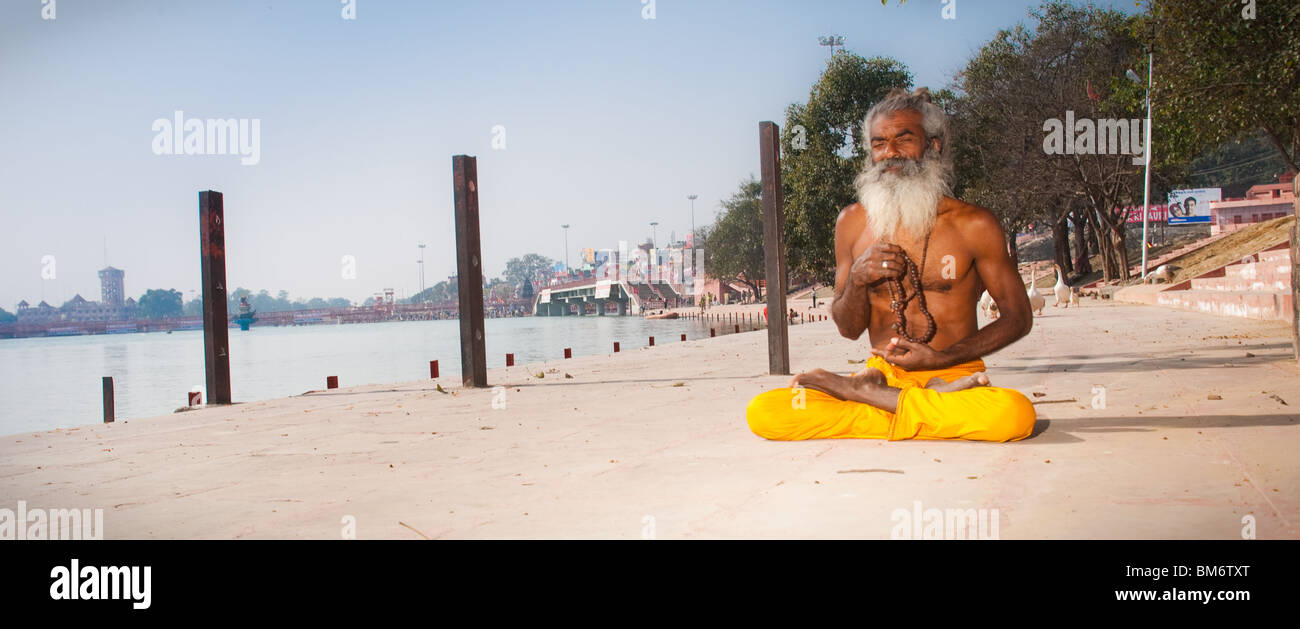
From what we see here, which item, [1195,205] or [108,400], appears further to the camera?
[1195,205]

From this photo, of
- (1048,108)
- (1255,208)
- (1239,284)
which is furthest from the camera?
(1255,208)

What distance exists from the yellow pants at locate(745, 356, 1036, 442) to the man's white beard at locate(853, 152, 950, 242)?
778 millimetres

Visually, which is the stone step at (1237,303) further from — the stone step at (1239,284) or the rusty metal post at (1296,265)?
the rusty metal post at (1296,265)

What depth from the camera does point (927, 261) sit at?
206 inches

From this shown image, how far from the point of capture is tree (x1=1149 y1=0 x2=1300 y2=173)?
1708 centimetres

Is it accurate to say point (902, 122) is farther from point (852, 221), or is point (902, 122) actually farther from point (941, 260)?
point (941, 260)

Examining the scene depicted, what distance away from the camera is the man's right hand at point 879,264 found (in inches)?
197

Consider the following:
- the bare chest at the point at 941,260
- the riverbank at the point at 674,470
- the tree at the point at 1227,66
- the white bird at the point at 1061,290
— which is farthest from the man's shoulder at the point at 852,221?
the white bird at the point at 1061,290

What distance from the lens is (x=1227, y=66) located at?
61.0 ft

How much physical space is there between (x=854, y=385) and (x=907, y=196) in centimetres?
109

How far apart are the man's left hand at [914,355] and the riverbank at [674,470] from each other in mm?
454

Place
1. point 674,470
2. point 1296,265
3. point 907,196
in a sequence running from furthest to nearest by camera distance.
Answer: point 1296,265 → point 907,196 → point 674,470

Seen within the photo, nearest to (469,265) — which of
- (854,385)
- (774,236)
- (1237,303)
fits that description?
(774,236)
